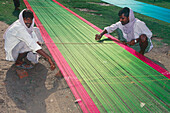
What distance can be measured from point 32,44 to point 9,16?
2691mm

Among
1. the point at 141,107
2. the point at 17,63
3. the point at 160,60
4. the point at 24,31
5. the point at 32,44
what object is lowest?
the point at 160,60

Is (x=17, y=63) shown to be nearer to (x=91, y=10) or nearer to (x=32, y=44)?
(x=32, y=44)

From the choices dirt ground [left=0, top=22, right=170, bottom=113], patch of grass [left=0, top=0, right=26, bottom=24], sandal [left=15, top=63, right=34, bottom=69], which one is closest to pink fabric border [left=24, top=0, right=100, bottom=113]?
dirt ground [left=0, top=22, right=170, bottom=113]

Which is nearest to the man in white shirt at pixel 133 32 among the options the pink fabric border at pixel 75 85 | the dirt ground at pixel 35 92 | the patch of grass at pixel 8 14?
the pink fabric border at pixel 75 85

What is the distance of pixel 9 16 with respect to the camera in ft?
13.4

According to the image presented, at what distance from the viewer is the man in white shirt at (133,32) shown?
2.76m

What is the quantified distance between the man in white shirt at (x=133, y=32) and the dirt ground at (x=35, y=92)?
53.5 inches

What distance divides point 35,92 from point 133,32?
78.8 inches

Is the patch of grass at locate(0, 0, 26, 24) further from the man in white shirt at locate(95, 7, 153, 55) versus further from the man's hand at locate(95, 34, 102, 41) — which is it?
the man in white shirt at locate(95, 7, 153, 55)

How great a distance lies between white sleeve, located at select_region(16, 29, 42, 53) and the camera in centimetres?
191

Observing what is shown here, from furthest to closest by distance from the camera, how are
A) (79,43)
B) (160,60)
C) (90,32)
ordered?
(90,32), (160,60), (79,43)

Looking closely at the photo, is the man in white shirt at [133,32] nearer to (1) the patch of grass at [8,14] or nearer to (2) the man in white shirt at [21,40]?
(2) the man in white shirt at [21,40]

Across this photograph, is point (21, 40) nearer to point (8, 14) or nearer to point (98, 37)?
point (98, 37)

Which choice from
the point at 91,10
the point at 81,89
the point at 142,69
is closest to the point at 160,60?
the point at 142,69
